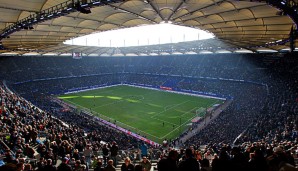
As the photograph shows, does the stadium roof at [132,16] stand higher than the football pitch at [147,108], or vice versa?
the stadium roof at [132,16]

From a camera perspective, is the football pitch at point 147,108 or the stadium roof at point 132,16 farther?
the football pitch at point 147,108

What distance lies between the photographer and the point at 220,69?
6481 cm

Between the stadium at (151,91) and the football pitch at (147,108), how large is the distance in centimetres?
22

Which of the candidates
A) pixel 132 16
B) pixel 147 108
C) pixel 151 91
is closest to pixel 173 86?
pixel 151 91

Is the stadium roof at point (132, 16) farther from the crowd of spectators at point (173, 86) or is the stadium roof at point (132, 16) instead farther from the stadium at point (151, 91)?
the crowd of spectators at point (173, 86)

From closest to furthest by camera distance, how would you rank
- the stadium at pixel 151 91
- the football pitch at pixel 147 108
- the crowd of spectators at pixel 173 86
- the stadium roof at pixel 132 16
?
the crowd of spectators at pixel 173 86 → the stadium at pixel 151 91 → the stadium roof at pixel 132 16 → the football pitch at pixel 147 108

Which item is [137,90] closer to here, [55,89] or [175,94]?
[175,94]

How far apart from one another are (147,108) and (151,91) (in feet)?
60.6

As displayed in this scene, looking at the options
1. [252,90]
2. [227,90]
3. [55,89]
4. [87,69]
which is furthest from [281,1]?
[87,69]

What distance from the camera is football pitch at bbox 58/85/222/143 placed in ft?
116

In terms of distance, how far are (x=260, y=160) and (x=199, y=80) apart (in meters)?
→ 61.2

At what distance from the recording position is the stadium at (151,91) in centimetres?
1102

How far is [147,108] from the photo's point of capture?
47.1 m

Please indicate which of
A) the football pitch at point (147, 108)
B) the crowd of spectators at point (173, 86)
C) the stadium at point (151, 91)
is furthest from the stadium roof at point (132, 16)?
the football pitch at point (147, 108)
